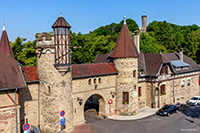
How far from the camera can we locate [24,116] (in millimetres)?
18156

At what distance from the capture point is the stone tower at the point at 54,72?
18.1m

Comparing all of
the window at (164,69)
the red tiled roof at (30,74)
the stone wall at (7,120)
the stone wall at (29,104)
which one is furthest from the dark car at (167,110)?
the stone wall at (7,120)

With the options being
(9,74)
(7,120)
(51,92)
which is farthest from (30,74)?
(7,120)

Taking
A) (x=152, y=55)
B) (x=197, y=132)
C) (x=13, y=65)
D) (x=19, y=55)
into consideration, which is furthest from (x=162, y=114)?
(x=19, y=55)

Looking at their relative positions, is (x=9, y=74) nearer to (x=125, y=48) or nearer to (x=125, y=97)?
(x=125, y=48)

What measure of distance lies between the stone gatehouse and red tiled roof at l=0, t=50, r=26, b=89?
761 millimetres

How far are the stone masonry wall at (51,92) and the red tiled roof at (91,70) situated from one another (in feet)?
6.52

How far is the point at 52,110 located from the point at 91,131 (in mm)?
4595

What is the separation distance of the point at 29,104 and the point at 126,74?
12.1 m

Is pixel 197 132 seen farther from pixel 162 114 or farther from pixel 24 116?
pixel 24 116

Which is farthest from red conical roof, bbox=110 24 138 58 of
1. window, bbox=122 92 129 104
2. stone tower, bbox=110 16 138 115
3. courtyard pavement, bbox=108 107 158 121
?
courtyard pavement, bbox=108 107 158 121

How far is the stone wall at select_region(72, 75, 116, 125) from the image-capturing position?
2100 centimetres

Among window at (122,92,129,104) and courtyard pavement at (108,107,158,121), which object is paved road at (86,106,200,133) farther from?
window at (122,92,129,104)

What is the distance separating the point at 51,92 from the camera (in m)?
18.4
